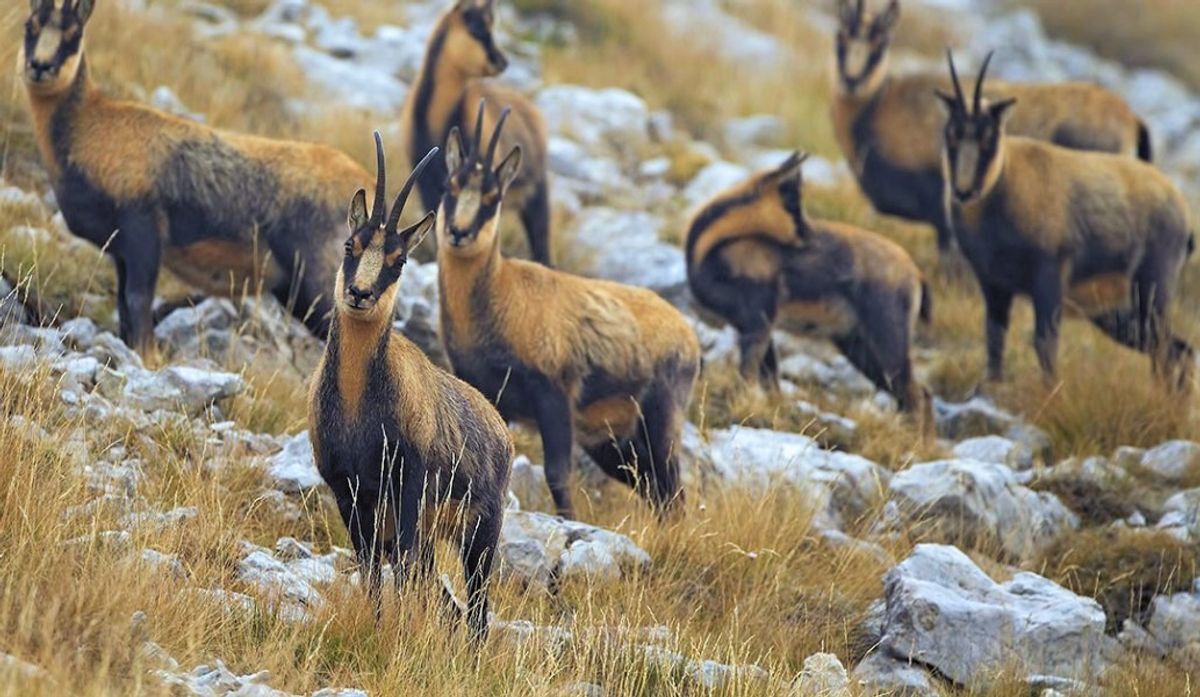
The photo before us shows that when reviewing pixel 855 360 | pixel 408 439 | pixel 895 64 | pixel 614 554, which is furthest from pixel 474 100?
pixel 895 64

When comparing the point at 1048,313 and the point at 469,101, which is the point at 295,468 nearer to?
the point at 469,101

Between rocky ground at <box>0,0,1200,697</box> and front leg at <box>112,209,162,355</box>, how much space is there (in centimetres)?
20

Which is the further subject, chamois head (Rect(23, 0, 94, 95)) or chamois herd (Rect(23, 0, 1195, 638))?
chamois head (Rect(23, 0, 94, 95))

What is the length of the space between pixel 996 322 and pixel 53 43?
6407mm

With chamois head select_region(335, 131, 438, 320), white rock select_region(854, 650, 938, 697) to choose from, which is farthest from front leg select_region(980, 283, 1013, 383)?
chamois head select_region(335, 131, 438, 320)

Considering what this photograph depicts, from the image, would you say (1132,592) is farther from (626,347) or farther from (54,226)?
(54,226)

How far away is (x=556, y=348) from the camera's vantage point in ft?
30.5

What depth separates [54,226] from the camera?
10430mm

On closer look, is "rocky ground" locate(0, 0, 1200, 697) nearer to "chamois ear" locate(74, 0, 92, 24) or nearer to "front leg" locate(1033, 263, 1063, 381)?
"front leg" locate(1033, 263, 1063, 381)

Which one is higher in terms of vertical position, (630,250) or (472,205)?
(472,205)

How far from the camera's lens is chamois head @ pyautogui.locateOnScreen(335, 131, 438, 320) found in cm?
646

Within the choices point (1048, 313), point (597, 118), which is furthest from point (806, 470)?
point (597, 118)

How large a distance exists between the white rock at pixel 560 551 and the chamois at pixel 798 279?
395 cm

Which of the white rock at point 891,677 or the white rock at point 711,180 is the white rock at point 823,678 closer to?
the white rock at point 891,677
